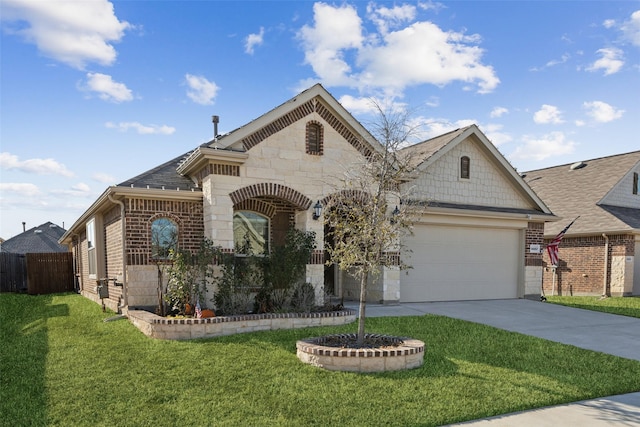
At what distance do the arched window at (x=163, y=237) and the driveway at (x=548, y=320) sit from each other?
5.06 meters

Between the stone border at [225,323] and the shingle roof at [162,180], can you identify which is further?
the shingle roof at [162,180]

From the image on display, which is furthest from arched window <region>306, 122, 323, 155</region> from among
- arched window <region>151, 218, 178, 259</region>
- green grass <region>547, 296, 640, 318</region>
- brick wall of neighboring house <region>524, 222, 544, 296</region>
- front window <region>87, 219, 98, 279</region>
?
green grass <region>547, 296, 640, 318</region>

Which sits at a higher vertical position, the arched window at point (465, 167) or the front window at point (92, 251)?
the arched window at point (465, 167)

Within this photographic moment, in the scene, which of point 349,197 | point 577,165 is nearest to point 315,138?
point 349,197

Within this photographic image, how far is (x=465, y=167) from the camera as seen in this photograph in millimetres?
13984

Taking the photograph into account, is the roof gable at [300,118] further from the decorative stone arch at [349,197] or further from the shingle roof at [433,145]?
the shingle roof at [433,145]

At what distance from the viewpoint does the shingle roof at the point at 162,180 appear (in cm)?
977

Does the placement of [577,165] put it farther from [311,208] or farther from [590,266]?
[311,208]

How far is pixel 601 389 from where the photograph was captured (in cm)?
534

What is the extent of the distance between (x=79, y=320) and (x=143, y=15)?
7.08 metres

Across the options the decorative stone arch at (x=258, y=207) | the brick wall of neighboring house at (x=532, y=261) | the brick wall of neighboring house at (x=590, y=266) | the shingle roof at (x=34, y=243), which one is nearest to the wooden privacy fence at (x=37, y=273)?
the shingle roof at (x=34, y=243)

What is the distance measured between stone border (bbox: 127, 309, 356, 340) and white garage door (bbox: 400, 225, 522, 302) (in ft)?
14.6

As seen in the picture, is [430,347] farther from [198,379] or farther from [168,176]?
[168,176]

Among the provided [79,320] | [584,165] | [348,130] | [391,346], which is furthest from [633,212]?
[79,320]
